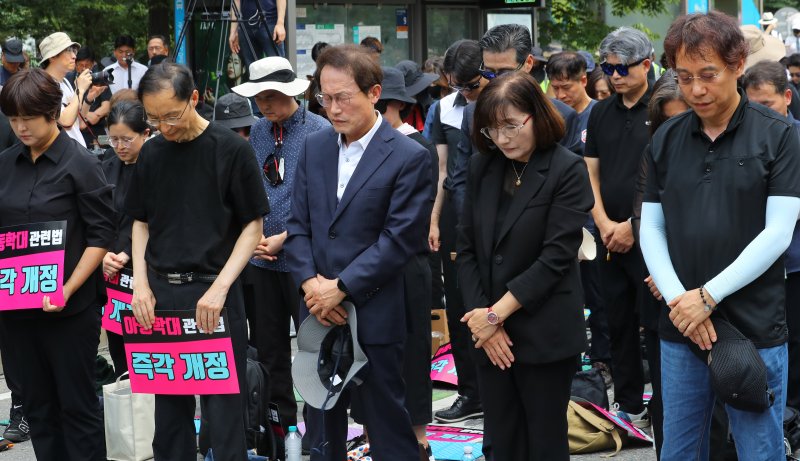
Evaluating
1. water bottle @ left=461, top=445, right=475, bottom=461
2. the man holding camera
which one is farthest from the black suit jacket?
the man holding camera

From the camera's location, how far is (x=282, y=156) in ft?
20.4

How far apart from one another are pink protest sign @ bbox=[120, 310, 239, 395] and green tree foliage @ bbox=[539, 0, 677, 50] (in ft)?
49.8

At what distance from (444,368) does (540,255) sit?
11.2 feet

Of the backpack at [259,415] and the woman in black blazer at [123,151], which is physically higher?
the woman in black blazer at [123,151]

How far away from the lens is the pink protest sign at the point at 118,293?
→ 6.40 m

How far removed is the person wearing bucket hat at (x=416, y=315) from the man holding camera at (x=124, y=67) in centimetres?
649

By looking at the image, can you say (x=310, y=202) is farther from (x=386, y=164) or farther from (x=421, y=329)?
(x=421, y=329)

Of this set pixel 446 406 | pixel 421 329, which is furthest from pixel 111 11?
pixel 421 329

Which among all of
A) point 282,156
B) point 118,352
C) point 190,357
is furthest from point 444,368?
Answer: point 190,357

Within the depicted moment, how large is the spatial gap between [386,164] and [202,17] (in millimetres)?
7787

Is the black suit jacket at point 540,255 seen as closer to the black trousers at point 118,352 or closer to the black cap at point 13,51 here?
the black trousers at point 118,352

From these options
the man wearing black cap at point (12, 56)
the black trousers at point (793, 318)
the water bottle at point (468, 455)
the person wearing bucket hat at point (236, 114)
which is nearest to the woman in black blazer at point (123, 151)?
the person wearing bucket hat at point (236, 114)

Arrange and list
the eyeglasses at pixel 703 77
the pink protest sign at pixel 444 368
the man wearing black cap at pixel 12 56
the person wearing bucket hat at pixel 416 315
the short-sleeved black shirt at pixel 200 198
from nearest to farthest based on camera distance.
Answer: the eyeglasses at pixel 703 77 → the short-sleeved black shirt at pixel 200 198 → the person wearing bucket hat at pixel 416 315 → the pink protest sign at pixel 444 368 → the man wearing black cap at pixel 12 56

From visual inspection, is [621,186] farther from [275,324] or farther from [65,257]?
[65,257]
